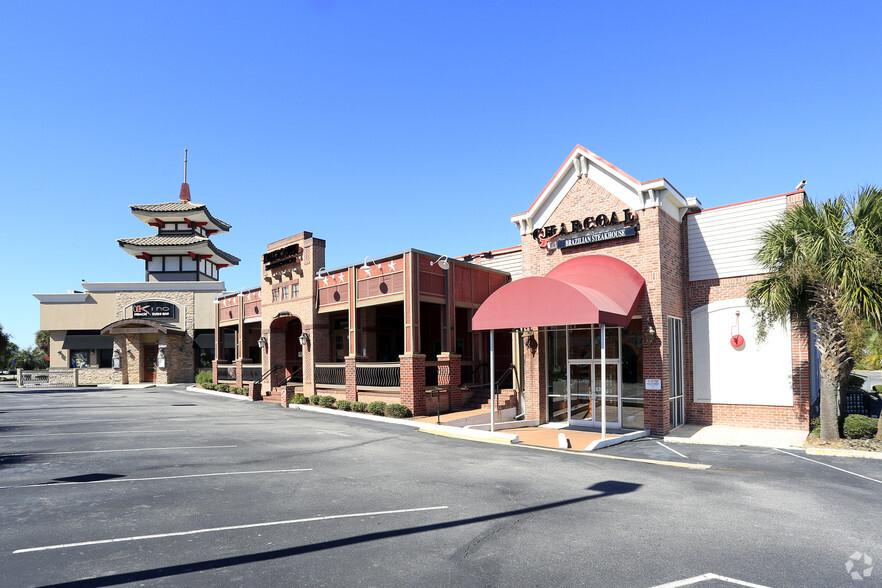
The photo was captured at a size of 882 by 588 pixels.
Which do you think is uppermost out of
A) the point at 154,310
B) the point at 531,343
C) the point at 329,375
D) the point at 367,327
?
the point at 154,310

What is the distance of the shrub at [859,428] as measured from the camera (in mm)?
13430

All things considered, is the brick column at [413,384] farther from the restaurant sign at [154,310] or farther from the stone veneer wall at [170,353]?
the restaurant sign at [154,310]

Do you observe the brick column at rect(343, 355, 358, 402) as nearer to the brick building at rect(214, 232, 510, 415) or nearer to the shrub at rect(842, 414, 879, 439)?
the brick building at rect(214, 232, 510, 415)

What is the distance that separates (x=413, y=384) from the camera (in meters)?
20.2

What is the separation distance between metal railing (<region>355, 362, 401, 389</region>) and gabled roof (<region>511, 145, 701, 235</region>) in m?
7.99

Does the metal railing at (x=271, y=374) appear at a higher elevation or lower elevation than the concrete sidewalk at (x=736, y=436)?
higher

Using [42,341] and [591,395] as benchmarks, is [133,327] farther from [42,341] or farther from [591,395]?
[42,341]

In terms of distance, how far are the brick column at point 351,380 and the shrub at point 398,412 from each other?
3547 mm

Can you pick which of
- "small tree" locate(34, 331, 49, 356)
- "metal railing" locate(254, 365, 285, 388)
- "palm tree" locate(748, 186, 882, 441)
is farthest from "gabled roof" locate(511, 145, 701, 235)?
"small tree" locate(34, 331, 49, 356)

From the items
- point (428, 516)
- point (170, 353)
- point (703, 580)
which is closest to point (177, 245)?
point (170, 353)

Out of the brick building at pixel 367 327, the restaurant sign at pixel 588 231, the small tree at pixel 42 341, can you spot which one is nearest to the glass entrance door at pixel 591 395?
the restaurant sign at pixel 588 231

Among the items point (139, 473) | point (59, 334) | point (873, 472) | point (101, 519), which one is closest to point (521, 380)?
point (873, 472)

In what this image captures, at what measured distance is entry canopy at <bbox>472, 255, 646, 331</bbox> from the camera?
14047mm

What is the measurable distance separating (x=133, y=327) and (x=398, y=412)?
30.6 metres
